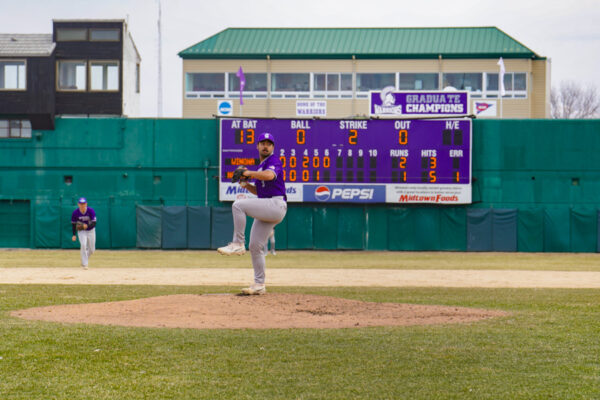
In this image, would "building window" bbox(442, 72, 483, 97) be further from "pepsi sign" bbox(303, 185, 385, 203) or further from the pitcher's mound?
the pitcher's mound

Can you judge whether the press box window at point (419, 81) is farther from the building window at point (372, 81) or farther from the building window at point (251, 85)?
the building window at point (251, 85)

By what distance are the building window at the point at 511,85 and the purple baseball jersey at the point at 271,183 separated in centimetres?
3654

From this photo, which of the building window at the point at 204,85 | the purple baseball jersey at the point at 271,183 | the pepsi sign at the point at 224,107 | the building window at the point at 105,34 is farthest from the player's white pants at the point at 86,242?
the building window at the point at 204,85

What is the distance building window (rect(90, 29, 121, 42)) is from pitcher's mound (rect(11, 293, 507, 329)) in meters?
30.2

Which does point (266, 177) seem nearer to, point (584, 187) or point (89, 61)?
point (584, 187)

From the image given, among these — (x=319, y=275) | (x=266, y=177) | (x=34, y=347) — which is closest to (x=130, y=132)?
(x=319, y=275)

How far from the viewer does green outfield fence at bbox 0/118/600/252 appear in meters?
32.0

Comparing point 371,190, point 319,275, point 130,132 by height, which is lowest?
point 319,275

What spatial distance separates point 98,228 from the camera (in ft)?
108

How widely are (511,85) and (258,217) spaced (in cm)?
3748

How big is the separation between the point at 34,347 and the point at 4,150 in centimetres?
2623

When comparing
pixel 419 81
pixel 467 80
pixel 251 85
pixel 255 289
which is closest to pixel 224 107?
pixel 251 85

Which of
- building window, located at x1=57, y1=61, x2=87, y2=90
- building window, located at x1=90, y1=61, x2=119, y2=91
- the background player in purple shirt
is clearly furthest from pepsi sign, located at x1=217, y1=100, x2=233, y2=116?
the background player in purple shirt

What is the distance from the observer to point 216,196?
32.5 m
